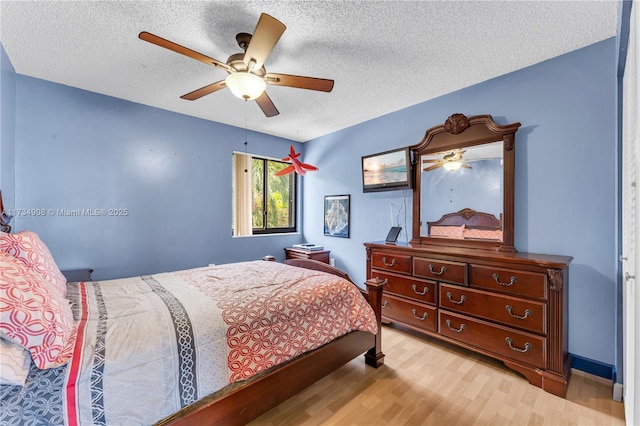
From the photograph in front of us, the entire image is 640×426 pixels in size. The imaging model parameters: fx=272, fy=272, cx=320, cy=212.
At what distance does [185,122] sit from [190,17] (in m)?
2.01

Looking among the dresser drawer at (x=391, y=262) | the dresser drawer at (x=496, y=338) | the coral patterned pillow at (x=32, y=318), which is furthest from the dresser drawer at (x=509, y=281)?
the coral patterned pillow at (x=32, y=318)

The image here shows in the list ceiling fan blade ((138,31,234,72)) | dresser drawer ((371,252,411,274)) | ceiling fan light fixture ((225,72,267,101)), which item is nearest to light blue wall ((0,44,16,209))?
ceiling fan blade ((138,31,234,72))

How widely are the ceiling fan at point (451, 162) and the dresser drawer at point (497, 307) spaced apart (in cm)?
121

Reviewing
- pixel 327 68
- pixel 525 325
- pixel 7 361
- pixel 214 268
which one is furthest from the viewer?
pixel 214 268

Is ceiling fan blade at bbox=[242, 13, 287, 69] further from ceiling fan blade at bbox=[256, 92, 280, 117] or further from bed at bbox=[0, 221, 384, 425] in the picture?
bed at bbox=[0, 221, 384, 425]

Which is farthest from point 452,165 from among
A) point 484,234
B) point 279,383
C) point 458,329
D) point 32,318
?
point 32,318

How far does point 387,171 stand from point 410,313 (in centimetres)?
166

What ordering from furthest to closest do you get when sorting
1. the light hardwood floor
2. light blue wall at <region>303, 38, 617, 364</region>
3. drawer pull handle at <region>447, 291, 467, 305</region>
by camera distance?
Answer: drawer pull handle at <region>447, 291, 467, 305</region> < light blue wall at <region>303, 38, 617, 364</region> < the light hardwood floor

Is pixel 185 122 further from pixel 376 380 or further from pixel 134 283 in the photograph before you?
pixel 376 380

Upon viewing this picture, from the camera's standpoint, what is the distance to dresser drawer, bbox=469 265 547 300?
1.98 meters

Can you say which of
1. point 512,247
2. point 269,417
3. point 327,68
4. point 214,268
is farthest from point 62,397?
point 512,247

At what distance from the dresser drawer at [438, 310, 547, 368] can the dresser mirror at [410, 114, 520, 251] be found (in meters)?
0.71

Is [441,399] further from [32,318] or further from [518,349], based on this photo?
[32,318]

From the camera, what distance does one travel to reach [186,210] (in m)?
3.59
